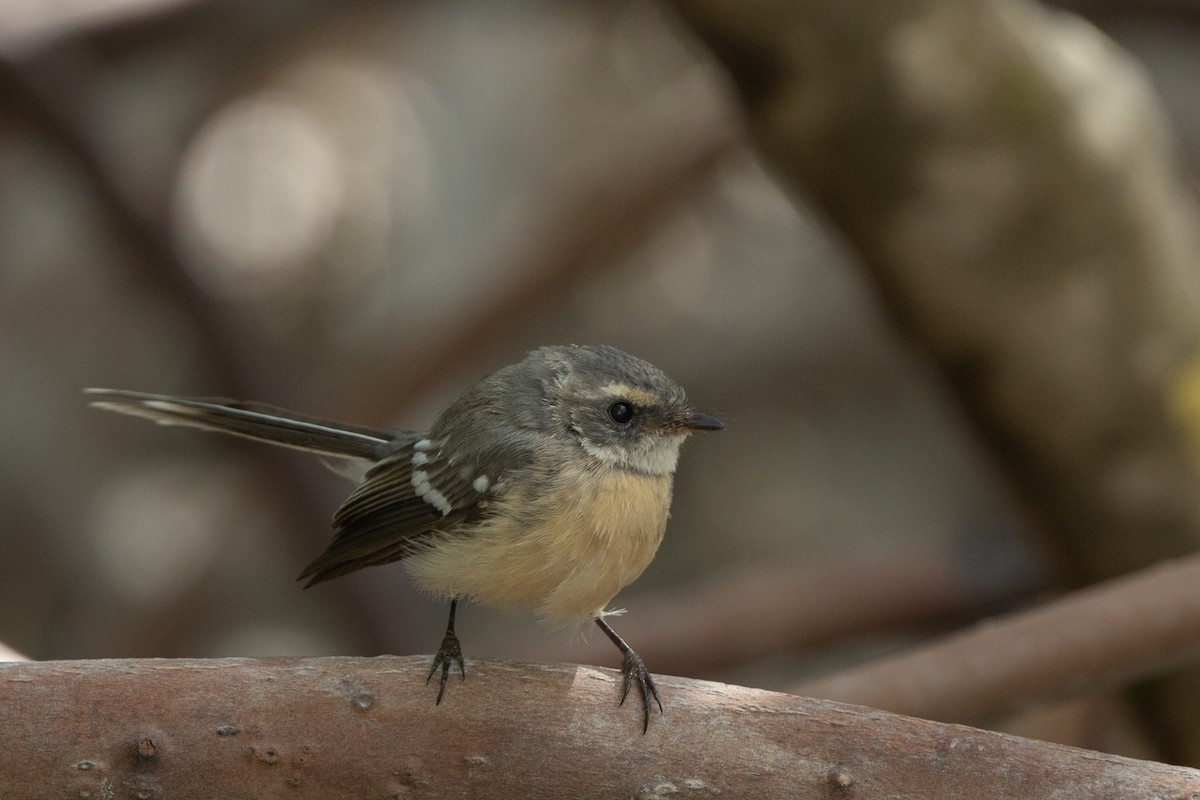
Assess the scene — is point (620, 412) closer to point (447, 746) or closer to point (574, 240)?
point (447, 746)

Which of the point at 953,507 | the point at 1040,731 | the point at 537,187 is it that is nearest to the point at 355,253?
the point at 537,187

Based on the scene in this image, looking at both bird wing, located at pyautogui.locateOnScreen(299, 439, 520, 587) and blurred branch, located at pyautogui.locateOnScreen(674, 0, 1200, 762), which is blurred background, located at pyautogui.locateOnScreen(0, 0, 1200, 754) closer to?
blurred branch, located at pyautogui.locateOnScreen(674, 0, 1200, 762)

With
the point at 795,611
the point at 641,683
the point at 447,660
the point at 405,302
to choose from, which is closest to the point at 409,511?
the point at 447,660

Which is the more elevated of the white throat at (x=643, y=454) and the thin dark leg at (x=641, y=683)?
the white throat at (x=643, y=454)

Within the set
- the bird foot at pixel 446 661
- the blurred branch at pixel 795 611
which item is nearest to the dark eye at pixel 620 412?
the bird foot at pixel 446 661

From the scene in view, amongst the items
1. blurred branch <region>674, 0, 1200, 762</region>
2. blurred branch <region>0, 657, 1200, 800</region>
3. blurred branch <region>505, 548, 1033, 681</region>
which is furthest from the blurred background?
blurred branch <region>0, 657, 1200, 800</region>

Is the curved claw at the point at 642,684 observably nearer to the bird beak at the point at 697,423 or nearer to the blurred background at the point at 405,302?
the bird beak at the point at 697,423
